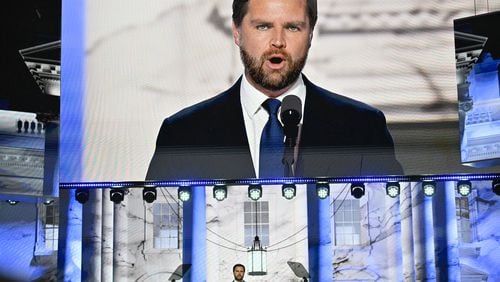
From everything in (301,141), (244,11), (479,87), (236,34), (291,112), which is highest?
(244,11)

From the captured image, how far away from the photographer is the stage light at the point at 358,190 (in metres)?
9.55

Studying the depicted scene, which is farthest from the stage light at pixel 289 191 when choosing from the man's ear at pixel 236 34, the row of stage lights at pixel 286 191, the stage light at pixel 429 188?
the man's ear at pixel 236 34

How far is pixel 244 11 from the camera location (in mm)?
9523

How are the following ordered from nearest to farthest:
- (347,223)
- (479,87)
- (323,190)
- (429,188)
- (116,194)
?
(479,87) < (429,188) < (323,190) < (116,194) < (347,223)

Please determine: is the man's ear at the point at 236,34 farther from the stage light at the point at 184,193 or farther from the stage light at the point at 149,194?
the stage light at the point at 149,194

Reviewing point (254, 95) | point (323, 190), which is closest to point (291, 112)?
point (254, 95)

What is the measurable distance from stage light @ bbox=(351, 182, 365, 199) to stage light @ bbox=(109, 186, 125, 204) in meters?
2.84

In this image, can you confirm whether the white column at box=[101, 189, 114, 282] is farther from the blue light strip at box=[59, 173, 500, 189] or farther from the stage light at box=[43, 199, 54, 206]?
the stage light at box=[43, 199, 54, 206]

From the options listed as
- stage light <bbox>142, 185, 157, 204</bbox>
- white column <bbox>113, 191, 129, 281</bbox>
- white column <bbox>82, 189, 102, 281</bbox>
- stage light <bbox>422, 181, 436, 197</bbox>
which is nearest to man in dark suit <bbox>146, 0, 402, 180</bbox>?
stage light <bbox>142, 185, 157, 204</bbox>

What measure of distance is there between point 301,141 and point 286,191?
0.67 meters

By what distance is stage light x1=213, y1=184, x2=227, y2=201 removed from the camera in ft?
31.7

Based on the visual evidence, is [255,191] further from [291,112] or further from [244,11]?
[244,11]

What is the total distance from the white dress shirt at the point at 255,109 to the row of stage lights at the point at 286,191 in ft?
1.51

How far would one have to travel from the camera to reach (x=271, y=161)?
931cm
